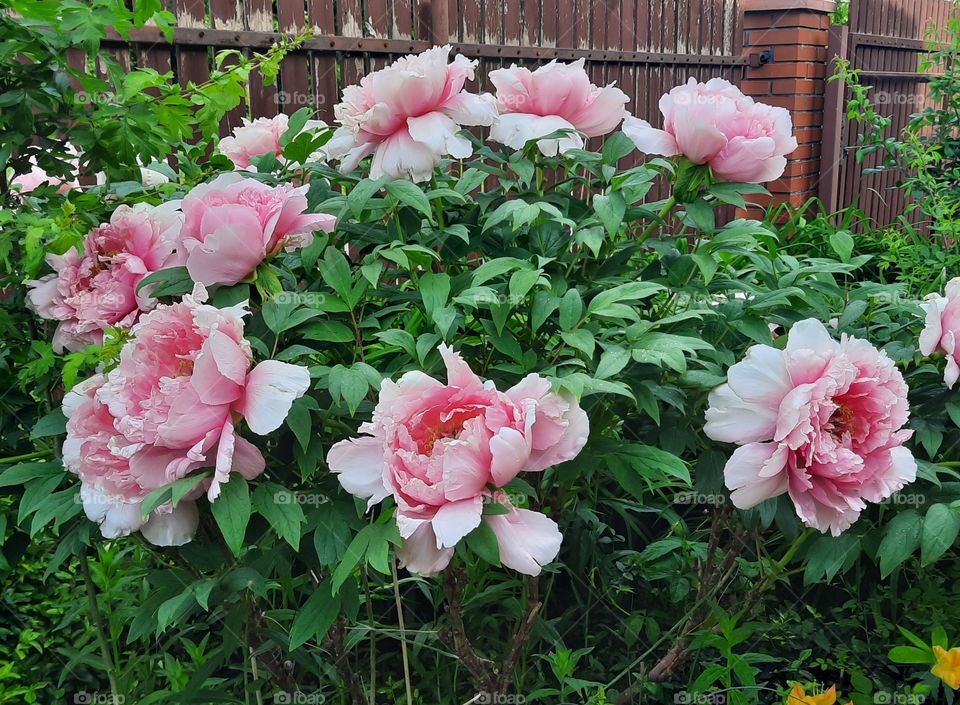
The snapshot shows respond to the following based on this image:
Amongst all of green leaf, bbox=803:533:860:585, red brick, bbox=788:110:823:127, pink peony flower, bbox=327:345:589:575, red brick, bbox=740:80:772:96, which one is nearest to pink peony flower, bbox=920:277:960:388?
green leaf, bbox=803:533:860:585

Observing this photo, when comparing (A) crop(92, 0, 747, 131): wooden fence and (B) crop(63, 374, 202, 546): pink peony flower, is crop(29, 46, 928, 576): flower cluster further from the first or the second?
(A) crop(92, 0, 747, 131): wooden fence

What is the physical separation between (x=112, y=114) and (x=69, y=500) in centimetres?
67

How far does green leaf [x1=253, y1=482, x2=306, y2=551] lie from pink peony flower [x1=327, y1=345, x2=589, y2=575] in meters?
0.08

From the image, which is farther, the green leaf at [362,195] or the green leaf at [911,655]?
the green leaf at [911,655]

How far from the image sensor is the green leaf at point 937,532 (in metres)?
1.32

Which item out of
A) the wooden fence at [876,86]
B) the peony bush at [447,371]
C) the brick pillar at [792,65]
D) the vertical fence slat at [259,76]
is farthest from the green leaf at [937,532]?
the wooden fence at [876,86]

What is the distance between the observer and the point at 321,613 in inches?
52.0

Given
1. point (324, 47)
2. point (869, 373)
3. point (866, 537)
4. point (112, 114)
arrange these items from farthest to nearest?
point (324, 47)
point (112, 114)
point (866, 537)
point (869, 373)

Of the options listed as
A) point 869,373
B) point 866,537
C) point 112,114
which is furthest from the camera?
point 112,114

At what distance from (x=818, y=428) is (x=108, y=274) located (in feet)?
3.41

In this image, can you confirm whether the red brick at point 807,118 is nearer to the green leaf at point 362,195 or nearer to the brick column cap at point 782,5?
the brick column cap at point 782,5

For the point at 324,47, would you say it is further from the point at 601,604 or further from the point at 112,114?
the point at 601,604

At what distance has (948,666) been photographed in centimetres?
160

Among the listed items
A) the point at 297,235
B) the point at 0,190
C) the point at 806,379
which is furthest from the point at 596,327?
the point at 0,190
